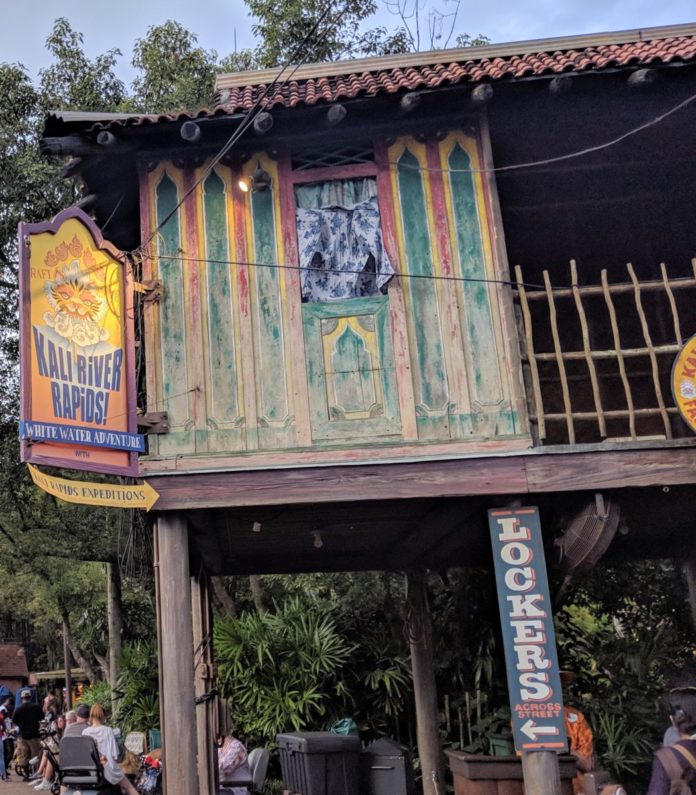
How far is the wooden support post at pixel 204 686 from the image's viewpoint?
33.3 feet

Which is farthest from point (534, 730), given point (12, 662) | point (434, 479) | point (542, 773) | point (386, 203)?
point (12, 662)

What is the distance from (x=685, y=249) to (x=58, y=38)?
41.9 feet

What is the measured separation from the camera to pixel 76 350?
8.00 meters

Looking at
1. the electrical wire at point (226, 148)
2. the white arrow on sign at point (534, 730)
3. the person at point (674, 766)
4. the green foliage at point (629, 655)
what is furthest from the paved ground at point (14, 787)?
the person at point (674, 766)

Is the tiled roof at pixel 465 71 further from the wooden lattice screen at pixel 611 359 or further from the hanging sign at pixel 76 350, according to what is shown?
the wooden lattice screen at pixel 611 359

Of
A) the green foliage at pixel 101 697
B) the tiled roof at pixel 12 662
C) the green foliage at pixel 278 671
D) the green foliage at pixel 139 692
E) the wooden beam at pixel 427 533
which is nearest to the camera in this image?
the wooden beam at pixel 427 533

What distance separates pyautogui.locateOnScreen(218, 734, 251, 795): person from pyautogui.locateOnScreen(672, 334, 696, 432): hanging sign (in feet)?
19.2

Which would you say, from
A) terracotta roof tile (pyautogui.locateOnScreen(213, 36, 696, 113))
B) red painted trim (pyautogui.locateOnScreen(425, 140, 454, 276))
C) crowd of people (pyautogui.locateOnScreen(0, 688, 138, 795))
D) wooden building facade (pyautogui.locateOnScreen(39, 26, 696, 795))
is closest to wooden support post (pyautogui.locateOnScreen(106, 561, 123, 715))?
crowd of people (pyautogui.locateOnScreen(0, 688, 138, 795))

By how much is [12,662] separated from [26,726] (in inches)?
841

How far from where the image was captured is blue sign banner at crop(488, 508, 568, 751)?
7965 mm

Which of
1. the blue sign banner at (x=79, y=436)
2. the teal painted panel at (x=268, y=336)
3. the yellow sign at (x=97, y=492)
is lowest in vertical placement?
the yellow sign at (x=97, y=492)

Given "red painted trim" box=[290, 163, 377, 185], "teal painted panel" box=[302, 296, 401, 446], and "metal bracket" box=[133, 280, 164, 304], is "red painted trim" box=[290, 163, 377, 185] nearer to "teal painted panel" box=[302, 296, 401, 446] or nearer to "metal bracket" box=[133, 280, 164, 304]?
"teal painted panel" box=[302, 296, 401, 446]

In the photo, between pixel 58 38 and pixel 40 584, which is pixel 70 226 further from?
pixel 40 584

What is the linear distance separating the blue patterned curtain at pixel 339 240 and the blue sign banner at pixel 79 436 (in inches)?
80.4
